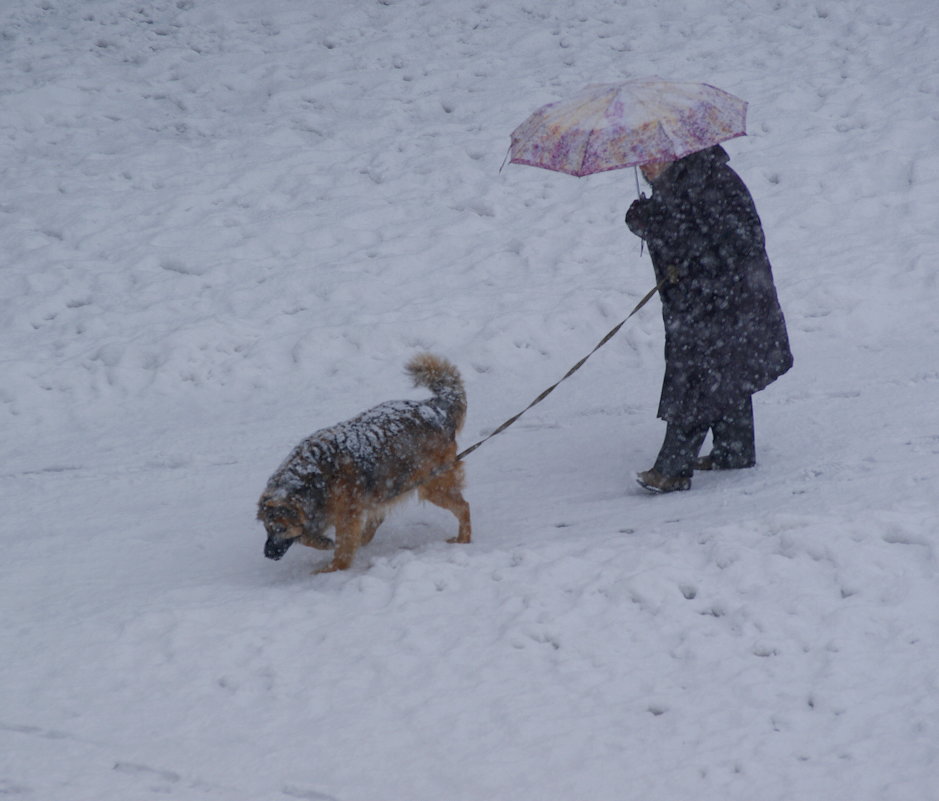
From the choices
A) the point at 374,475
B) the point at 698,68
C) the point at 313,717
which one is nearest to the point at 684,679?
the point at 313,717

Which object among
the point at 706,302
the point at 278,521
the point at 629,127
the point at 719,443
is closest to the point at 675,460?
the point at 719,443

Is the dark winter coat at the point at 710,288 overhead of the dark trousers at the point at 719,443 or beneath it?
overhead

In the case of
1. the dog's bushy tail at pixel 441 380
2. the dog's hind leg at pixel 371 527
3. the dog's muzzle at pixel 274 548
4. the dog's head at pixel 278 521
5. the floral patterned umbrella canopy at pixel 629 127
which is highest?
the floral patterned umbrella canopy at pixel 629 127

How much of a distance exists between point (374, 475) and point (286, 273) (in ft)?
16.4

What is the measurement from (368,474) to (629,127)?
2250mm

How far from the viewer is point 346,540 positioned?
16.8ft

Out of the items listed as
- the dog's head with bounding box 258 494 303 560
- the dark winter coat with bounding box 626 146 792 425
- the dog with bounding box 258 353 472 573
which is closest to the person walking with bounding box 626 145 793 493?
the dark winter coat with bounding box 626 146 792 425

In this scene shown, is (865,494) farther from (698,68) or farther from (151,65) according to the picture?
(151,65)

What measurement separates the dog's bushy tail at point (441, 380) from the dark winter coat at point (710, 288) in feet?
3.95

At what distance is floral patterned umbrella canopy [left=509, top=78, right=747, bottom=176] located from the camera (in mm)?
4816

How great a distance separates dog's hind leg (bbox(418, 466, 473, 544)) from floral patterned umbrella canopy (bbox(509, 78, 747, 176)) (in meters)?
1.75

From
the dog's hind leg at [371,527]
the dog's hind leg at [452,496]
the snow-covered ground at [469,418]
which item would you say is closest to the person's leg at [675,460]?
the snow-covered ground at [469,418]

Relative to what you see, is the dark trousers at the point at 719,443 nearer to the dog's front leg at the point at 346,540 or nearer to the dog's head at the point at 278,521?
the dog's front leg at the point at 346,540

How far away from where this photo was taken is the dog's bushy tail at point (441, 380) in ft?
18.1
